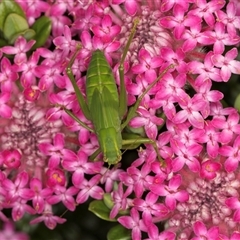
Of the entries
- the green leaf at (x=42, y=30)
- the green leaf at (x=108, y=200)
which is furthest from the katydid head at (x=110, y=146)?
the green leaf at (x=42, y=30)

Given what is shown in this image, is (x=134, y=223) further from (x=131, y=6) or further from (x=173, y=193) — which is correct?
(x=131, y=6)

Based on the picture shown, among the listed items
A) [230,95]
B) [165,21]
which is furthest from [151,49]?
[230,95]

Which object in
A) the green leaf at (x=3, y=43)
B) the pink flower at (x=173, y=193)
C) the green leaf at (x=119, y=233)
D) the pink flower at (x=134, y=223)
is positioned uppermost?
the green leaf at (x=3, y=43)

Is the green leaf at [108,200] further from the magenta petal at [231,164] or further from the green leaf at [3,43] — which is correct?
the green leaf at [3,43]

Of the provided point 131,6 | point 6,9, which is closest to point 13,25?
point 6,9

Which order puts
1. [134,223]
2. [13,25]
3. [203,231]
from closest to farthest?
[203,231] < [134,223] < [13,25]
